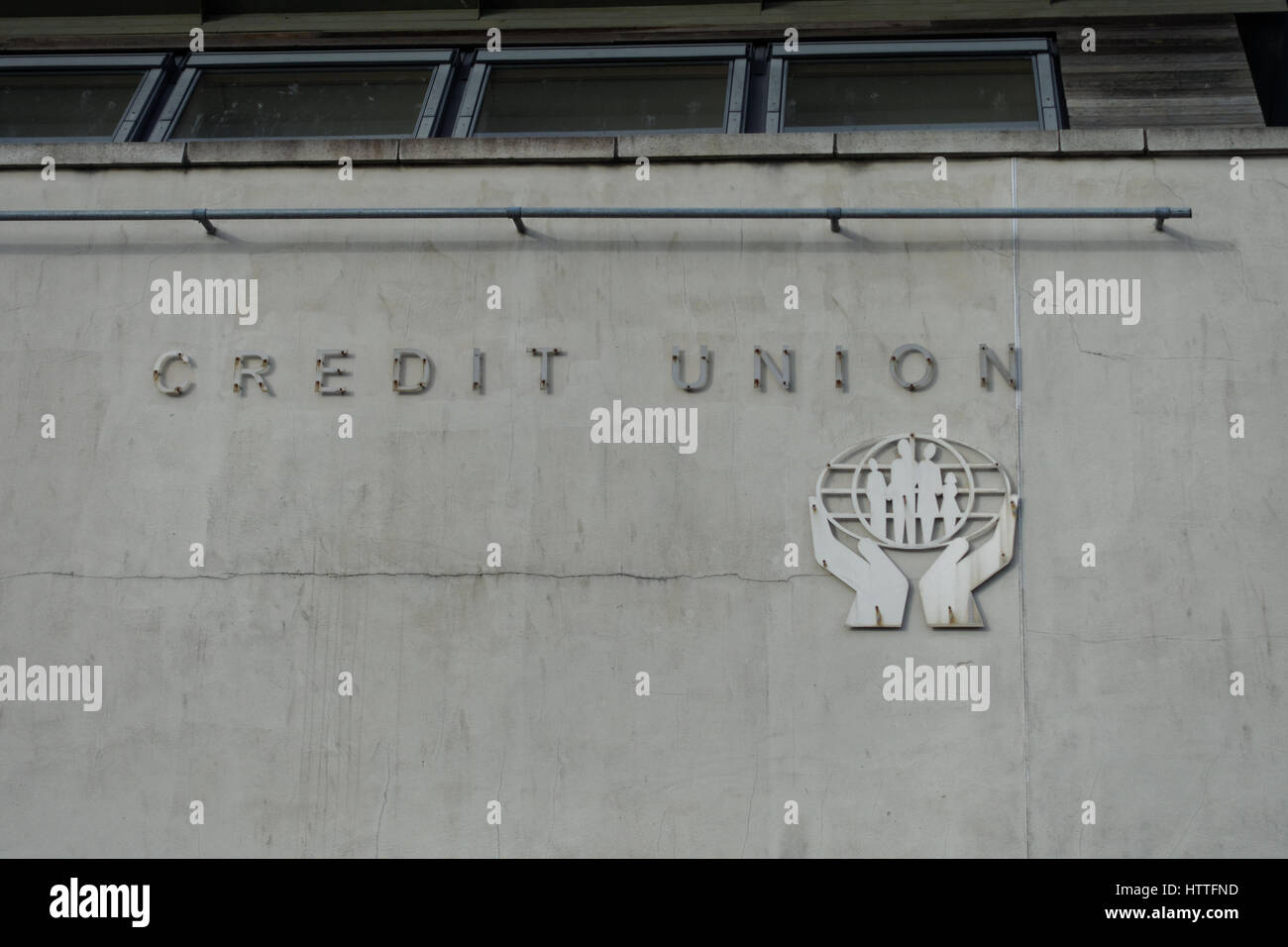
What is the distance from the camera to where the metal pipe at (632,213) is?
26.9 ft

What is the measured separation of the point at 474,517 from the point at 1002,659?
3257mm

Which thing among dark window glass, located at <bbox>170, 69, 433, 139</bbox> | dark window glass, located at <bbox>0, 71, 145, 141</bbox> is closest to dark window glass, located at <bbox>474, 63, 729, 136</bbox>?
dark window glass, located at <bbox>170, 69, 433, 139</bbox>

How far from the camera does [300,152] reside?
8.59 metres

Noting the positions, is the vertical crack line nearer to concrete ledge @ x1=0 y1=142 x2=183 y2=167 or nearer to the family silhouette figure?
the family silhouette figure

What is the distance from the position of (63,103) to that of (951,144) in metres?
6.59

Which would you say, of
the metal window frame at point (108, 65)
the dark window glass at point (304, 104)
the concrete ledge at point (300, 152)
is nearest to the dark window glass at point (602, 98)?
the dark window glass at point (304, 104)

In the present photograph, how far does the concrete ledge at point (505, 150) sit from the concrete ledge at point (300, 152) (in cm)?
15

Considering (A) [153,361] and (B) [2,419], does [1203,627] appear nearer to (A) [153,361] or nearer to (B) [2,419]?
(A) [153,361]

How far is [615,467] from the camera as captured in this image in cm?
812

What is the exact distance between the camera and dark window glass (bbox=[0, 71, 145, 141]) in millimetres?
9859

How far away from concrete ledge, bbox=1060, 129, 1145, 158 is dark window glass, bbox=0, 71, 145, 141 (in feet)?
22.1

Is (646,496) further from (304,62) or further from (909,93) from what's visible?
(304,62)

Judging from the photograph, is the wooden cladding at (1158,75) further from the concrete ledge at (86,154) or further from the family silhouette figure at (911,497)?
the concrete ledge at (86,154)

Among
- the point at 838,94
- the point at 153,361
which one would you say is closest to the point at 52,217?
the point at 153,361
